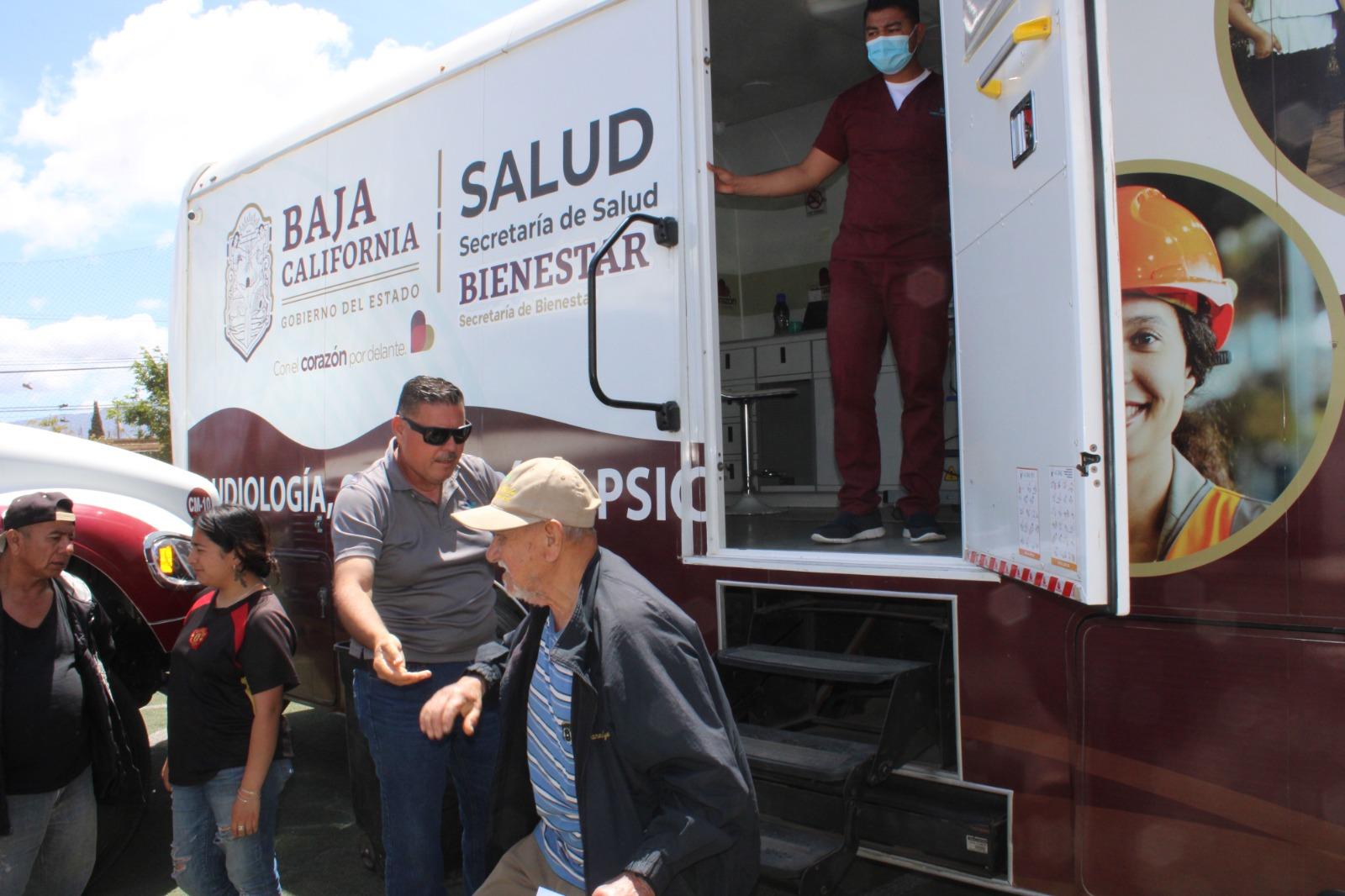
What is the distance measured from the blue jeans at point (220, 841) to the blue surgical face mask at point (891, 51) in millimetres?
2870

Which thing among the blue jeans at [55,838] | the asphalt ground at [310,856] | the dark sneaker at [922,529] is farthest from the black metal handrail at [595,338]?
the blue jeans at [55,838]

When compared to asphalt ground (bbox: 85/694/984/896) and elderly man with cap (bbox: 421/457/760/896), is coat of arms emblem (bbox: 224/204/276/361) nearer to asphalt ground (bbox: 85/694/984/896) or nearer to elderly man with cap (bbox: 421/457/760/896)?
asphalt ground (bbox: 85/694/984/896)

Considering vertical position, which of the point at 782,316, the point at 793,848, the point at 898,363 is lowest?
the point at 793,848

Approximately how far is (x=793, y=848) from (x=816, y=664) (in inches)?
19.2

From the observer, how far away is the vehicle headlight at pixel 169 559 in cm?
385

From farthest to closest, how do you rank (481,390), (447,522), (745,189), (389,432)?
(389,432) < (481,390) < (745,189) < (447,522)

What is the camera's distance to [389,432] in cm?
393

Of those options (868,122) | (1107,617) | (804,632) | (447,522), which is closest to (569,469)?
(447,522)

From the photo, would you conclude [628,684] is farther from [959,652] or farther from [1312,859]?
[1312,859]

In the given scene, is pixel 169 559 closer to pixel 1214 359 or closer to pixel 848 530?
pixel 848 530

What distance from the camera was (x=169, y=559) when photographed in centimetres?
390

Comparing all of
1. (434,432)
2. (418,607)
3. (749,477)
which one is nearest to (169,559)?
(418,607)

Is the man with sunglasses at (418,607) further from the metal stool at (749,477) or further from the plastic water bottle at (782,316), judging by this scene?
the plastic water bottle at (782,316)

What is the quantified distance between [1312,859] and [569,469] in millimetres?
1736
